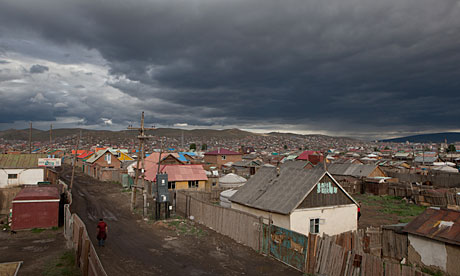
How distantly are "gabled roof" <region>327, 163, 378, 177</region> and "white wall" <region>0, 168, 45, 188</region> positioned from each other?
4902 centimetres

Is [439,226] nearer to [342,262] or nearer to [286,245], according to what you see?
[342,262]

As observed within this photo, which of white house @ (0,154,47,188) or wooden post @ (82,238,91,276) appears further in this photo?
white house @ (0,154,47,188)

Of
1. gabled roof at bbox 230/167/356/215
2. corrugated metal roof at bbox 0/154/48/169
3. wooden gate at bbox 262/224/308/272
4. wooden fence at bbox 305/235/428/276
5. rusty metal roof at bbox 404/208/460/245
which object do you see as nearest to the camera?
wooden fence at bbox 305/235/428/276

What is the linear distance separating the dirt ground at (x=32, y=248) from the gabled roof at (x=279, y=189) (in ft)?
39.0

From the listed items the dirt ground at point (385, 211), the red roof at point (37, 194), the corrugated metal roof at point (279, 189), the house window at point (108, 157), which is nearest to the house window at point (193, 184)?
the red roof at point (37, 194)

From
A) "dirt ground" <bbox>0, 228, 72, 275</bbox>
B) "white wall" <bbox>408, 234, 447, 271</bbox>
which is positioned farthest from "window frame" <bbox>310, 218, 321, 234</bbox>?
"dirt ground" <bbox>0, 228, 72, 275</bbox>

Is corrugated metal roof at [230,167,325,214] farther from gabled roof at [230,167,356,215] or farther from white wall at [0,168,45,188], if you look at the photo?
white wall at [0,168,45,188]

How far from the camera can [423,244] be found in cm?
1577

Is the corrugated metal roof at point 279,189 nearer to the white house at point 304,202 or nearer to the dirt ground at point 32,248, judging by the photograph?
the white house at point 304,202

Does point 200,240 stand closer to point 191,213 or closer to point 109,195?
point 191,213

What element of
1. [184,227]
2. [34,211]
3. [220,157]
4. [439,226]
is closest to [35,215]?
[34,211]

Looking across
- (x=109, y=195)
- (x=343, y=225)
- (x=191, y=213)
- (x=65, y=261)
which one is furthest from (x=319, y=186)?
(x=109, y=195)

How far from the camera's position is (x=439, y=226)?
15.5 m

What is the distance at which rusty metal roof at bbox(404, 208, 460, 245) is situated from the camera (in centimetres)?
1461
